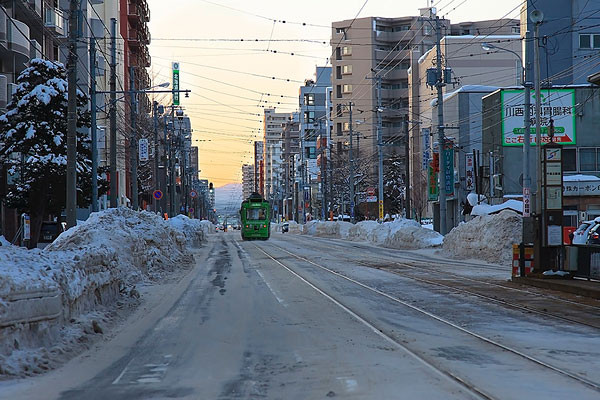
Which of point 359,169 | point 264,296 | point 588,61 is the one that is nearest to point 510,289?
point 264,296

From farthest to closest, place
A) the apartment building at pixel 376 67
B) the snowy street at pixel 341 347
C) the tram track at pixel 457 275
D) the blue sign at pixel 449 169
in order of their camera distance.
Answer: the apartment building at pixel 376 67 → the blue sign at pixel 449 169 → the tram track at pixel 457 275 → the snowy street at pixel 341 347

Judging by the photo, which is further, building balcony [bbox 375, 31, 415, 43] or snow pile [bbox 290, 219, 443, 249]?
building balcony [bbox 375, 31, 415, 43]

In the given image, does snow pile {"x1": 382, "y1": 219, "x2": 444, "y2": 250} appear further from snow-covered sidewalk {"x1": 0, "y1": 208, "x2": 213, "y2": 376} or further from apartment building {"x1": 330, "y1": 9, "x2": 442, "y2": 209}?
apartment building {"x1": 330, "y1": 9, "x2": 442, "y2": 209}

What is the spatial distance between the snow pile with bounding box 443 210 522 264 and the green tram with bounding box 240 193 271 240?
27.9m

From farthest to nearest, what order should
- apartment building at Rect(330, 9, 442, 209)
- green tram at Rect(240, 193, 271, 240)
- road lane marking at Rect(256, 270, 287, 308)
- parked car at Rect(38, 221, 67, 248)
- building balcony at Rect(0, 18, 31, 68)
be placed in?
apartment building at Rect(330, 9, 442, 209) → green tram at Rect(240, 193, 271, 240) → building balcony at Rect(0, 18, 31, 68) → parked car at Rect(38, 221, 67, 248) → road lane marking at Rect(256, 270, 287, 308)

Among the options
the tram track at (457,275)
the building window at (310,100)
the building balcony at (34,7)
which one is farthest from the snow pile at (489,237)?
the building window at (310,100)

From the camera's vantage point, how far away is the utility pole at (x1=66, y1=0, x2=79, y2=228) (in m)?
23.4

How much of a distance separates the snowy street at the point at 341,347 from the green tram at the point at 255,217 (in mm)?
43448

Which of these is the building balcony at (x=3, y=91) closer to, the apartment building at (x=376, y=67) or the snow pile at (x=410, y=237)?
the snow pile at (x=410, y=237)

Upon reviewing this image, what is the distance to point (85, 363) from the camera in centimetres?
1039

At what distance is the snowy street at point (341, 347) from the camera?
8453 millimetres

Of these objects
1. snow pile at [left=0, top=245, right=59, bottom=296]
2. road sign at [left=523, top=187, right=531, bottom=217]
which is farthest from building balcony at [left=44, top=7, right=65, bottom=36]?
snow pile at [left=0, top=245, right=59, bottom=296]

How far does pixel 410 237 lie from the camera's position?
48.8 m

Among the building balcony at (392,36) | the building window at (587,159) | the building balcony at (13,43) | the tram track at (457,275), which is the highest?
the building balcony at (392,36)
